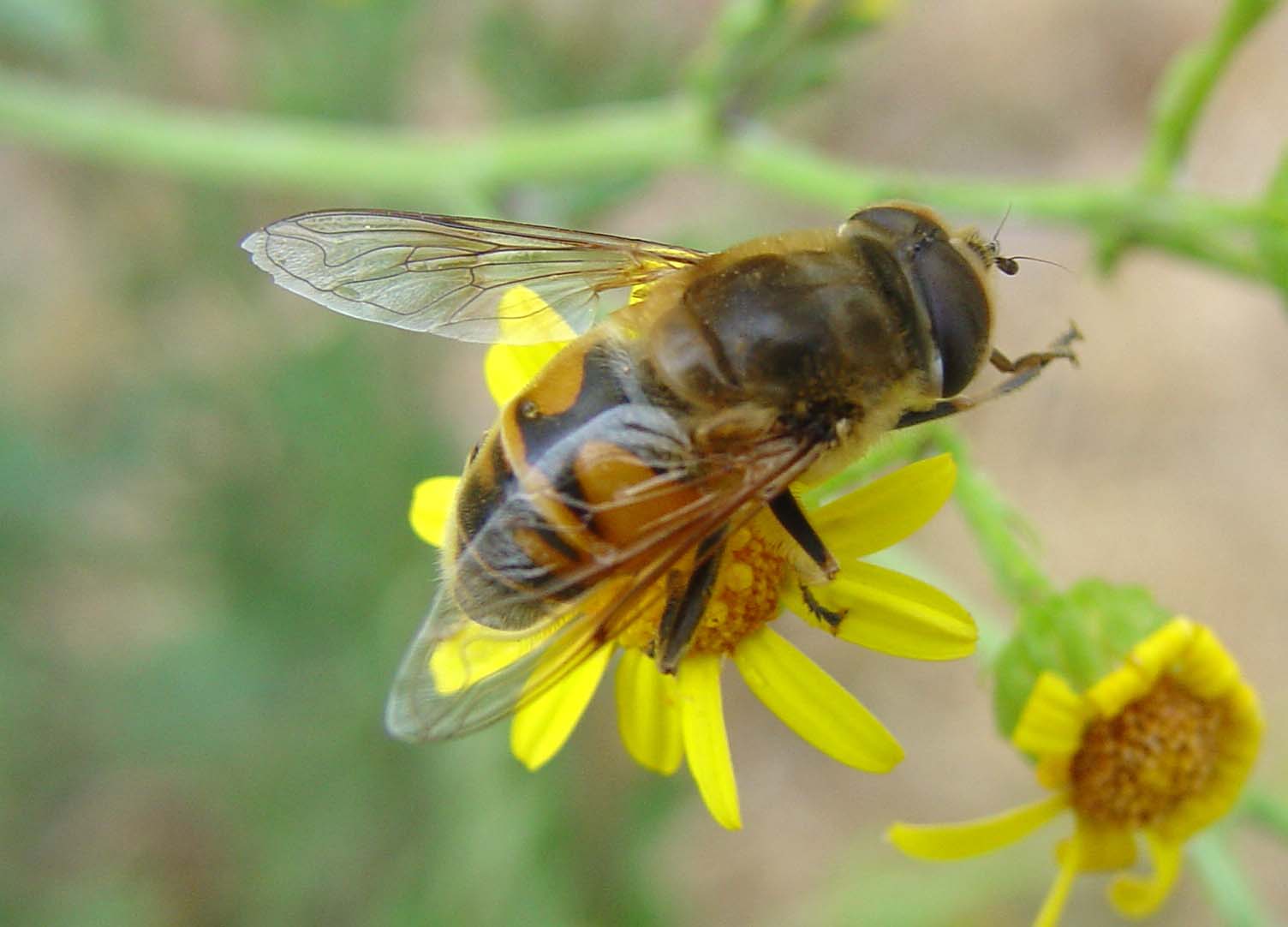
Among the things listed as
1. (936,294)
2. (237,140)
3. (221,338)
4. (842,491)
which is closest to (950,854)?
(842,491)

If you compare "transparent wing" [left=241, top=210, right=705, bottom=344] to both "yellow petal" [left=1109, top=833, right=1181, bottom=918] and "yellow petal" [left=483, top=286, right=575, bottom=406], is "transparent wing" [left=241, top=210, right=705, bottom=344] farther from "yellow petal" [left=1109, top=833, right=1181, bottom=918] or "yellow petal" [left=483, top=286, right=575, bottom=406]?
"yellow petal" [left=1109, top=833, right=1181, bottom=918]

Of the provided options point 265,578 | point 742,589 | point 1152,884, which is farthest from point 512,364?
point 265,578

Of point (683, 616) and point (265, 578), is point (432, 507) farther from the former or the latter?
point (265, 578)

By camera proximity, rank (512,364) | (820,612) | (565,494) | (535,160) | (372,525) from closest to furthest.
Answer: (565,494) < (820,612) < (512,364) < (535,160) < (372,525)

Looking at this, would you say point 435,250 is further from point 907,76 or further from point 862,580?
point 907,76

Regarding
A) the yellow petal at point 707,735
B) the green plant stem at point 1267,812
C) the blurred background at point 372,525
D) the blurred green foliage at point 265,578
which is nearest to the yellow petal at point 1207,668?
the green plant stem at point 1267,812
